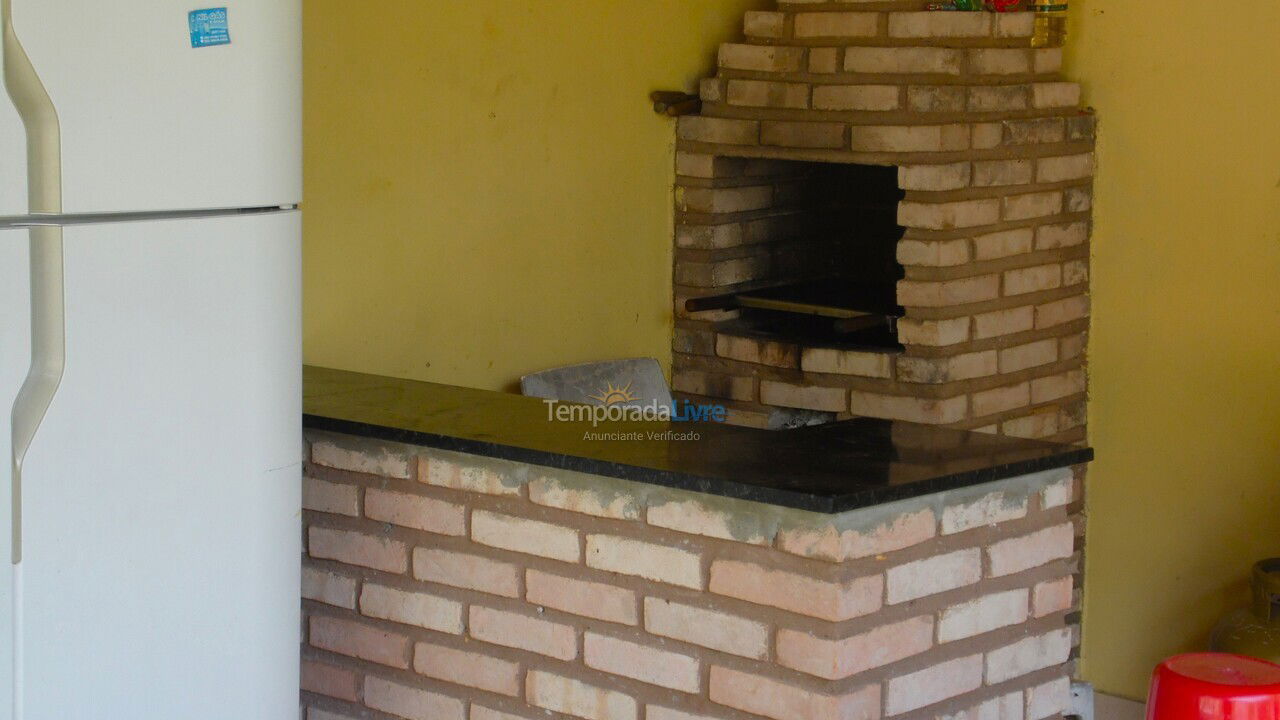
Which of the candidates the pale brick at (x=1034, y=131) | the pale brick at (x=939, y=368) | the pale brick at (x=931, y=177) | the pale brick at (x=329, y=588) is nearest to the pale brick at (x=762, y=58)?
the pale brick at (x=931, y=177)

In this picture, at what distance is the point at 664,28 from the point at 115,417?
1.99m

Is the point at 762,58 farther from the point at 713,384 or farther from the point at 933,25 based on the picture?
the point at 713,384

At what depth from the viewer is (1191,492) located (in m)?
3.46

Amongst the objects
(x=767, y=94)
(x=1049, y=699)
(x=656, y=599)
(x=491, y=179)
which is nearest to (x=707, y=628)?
(x=656, y=599)

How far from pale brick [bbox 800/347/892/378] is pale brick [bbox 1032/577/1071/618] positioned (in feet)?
3.85

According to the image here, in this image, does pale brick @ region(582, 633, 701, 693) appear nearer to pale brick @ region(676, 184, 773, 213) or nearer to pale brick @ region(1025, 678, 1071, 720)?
pale brick @ region(1025, 678, 1071, 720)

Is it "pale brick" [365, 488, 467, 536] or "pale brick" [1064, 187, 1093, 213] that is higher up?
"pale brick" [1064, 187, 1093, 213]

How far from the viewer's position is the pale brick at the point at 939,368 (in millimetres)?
3158

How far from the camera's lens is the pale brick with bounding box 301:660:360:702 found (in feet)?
7.34

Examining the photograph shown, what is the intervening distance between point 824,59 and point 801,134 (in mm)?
167

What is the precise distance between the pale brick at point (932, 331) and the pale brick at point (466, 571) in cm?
138

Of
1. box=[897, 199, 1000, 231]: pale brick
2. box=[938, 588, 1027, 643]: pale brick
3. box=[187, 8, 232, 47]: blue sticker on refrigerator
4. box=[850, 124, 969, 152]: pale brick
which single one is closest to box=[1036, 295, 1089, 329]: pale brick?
box=[897, 199, 1000, 231]: pale brick

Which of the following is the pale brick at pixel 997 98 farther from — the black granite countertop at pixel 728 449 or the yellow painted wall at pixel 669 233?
the black granite countertop at pixel 728 449

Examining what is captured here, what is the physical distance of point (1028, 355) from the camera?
3387 millimetres
